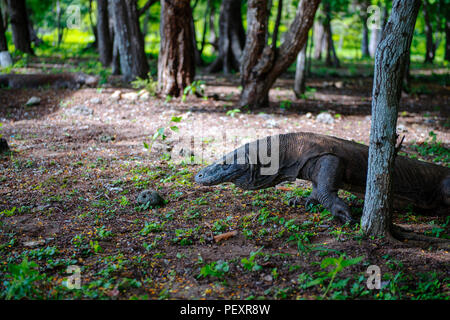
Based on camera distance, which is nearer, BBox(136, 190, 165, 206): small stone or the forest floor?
the forest floor

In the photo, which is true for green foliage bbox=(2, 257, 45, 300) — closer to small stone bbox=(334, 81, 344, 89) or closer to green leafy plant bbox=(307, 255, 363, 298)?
green leafy plant bbox=(307, 255, 363, 298)

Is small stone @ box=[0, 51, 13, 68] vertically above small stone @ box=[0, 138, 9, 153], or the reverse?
small stone @ box=[0, 51, 13, 68]

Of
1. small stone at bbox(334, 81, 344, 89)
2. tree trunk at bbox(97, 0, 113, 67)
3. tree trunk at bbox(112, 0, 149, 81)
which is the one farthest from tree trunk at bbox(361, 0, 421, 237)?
tree trunk at bbox(97, 0, 113, 67)

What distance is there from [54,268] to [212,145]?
11.1 ft

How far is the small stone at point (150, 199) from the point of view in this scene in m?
3.99

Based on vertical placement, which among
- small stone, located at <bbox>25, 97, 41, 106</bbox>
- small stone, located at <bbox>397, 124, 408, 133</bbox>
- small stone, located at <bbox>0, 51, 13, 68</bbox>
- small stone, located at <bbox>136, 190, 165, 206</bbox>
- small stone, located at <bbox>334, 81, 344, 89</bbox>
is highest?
small stone, located at <bbox>0, 51, 13, 68</bbox>

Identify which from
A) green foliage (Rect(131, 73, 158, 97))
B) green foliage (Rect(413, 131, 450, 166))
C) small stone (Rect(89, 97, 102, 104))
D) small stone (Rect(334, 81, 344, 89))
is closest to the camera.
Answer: green foliage (Rect(413, 131, 450, 166))

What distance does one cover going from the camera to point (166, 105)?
8.31 meters

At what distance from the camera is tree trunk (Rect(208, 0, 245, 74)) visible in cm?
1258

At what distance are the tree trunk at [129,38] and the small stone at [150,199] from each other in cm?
636

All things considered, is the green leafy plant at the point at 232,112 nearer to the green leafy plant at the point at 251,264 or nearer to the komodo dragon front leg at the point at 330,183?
the komodo dragon front leg at the point at 330,183

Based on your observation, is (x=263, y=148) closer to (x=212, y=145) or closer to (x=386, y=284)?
(x=386, y=284)

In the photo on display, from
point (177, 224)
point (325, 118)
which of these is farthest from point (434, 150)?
point (177, 224)

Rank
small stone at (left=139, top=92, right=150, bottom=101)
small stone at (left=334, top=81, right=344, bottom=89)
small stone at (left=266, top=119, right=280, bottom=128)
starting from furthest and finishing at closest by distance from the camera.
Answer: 1. small stone at (left=334, top=81, right=344, bottom=89)
2. small stone at (left=139, top=92, right=150, bottom=101)
3. small stone at (left=266, top=119, right=280, bottom=128)
